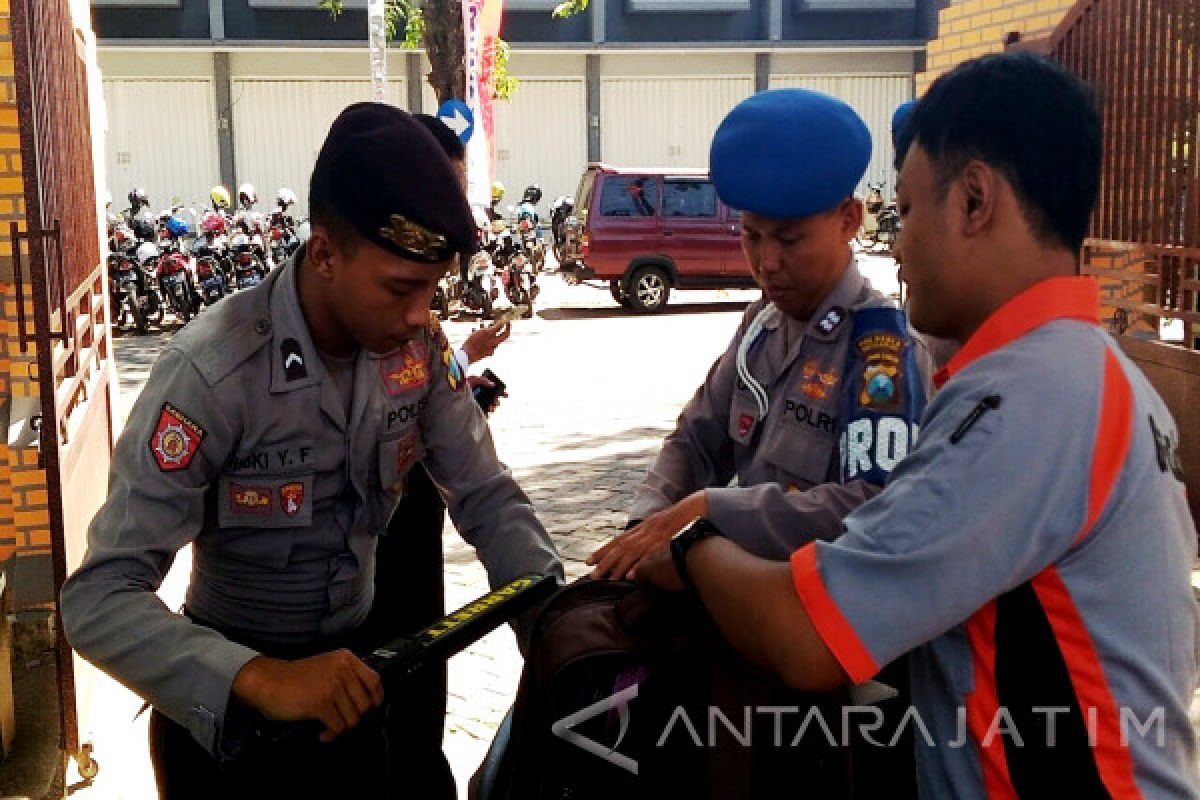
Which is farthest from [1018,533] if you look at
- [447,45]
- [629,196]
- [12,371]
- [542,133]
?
[542,133]

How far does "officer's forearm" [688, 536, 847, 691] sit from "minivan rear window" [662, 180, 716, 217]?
1553 centimetres

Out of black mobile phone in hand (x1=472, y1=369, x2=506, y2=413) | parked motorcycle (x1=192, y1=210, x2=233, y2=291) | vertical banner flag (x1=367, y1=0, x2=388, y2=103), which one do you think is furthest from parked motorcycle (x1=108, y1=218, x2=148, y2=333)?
black mobile phone in hand (x1=472, y1=369, x2=506, y2=413)

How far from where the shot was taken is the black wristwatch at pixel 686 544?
5.17ft

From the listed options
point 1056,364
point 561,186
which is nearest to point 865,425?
point 1056,364

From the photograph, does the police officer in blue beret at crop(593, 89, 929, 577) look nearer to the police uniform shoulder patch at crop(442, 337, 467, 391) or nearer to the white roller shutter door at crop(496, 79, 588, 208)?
the police uniform shoulder patch at crop(442, 337, 467, 391)

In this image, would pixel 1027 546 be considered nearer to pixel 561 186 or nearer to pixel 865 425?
pixel 865 425

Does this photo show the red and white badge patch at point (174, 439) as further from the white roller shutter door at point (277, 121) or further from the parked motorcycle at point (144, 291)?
the white roller shutter door at point (277, 121)

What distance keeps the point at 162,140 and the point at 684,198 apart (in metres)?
14.9

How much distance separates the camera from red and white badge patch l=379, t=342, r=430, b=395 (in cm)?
227

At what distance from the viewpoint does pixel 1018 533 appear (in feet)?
4.20

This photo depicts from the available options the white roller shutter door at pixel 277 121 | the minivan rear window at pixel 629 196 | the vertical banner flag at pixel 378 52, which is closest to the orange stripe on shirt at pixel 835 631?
the vertical banner flag at pixel 378 52

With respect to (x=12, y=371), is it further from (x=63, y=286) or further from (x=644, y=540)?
(x=644, y=540)

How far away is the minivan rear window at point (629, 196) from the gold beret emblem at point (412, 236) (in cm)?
1483

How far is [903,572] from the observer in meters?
1.32
